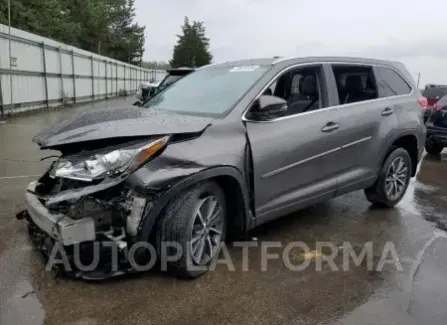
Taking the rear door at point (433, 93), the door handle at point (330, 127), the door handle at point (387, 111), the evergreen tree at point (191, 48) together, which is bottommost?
the door handle at point (330, 127)

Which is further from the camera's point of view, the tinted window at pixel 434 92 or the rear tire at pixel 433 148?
the tinted window at pixel 434 92

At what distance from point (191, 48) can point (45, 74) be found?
60339 millimetres

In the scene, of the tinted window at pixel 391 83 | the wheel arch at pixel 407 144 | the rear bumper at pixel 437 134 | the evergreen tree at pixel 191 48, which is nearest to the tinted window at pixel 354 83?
the tinted window at pixel 391 83

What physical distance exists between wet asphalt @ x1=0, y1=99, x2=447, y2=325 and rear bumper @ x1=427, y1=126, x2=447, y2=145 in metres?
5.23

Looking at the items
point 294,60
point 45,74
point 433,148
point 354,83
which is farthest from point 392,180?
point 45,74

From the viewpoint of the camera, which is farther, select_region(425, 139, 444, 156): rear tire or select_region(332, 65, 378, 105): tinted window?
select_region(425, 139, 444, 156): rear tire

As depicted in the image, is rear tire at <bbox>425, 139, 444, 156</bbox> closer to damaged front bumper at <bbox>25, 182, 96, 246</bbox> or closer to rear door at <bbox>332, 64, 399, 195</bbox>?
rear door at <bbox>332, 64, 399, 195</bbox>

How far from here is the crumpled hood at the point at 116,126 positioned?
2.93 m

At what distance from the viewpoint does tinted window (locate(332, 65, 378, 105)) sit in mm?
4277

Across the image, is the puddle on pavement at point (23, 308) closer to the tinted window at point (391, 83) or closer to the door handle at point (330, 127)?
the door handle at point (330, 127)

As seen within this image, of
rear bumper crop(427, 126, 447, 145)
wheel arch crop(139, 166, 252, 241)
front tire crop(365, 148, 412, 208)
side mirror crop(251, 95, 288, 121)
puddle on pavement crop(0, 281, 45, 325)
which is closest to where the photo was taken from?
puddle on pavement crop(0, 281, 45, 325)

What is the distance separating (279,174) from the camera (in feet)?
11.6

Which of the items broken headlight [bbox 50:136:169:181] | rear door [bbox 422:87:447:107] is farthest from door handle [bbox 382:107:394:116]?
rear door [bbox 422:87:447:107]

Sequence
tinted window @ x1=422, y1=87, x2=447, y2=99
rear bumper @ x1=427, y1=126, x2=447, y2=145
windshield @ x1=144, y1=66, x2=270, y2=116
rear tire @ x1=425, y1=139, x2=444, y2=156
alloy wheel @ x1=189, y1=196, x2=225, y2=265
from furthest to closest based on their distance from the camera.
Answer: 1. tinted window @ x1=422, y1=87, x2=447, y2=99
2. rear tire @ x1=425, y1=139, x2=444, y2=156
3. rear bumper @ x1=427, y1=126, x2=447, y2=145
4. windshield @ x1=144, y1=66, x2=270, y2=116
5. alloy wheel @ x1=189, y1=196, x2=225, y2=265
